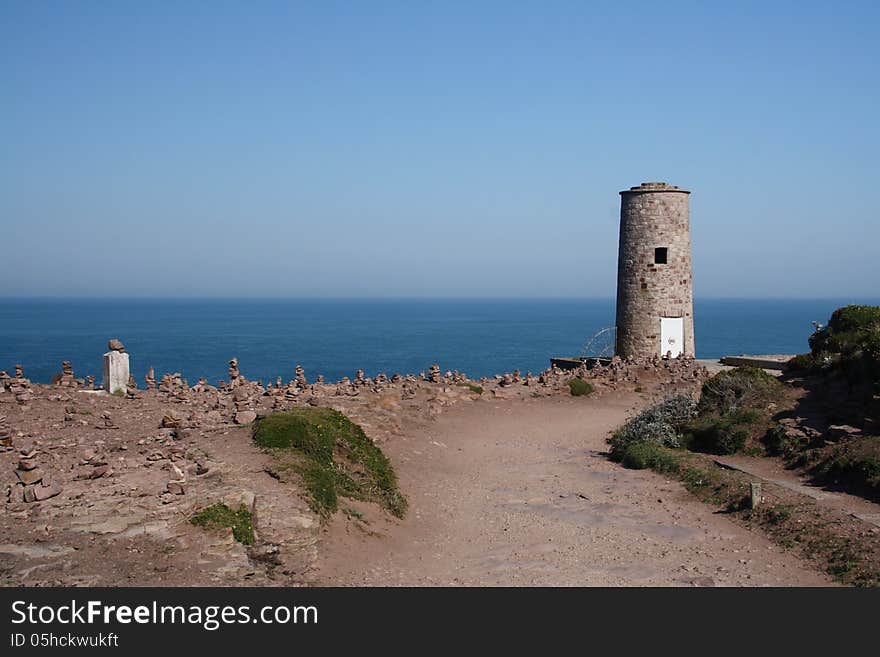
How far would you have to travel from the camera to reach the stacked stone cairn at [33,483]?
10930 mm

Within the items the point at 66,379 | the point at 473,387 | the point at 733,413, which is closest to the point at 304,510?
the point at 733,413

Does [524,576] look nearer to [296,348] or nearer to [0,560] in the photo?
[0,560]

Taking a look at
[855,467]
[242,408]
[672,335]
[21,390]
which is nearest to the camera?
[855,467]

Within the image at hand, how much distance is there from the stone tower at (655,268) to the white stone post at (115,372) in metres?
18.4

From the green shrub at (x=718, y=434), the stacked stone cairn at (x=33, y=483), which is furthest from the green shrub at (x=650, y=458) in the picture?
the stacked stone cairn at (x=33, y=483)

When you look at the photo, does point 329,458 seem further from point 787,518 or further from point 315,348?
point 315,348

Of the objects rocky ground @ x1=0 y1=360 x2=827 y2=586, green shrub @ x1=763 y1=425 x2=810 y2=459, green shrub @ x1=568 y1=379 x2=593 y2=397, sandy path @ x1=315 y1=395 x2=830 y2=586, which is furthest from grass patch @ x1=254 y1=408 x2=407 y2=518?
green shrub @ x1=568 y1=379 x2=593 y2=397

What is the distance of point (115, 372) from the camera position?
68.4ft

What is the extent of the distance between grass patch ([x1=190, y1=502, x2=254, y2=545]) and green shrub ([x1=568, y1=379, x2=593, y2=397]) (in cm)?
1705

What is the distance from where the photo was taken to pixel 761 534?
494 inches

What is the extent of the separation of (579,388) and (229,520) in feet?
57.7

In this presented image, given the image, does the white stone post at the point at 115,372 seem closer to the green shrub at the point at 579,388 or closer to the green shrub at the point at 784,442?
the green shrub at the point at 579,388
